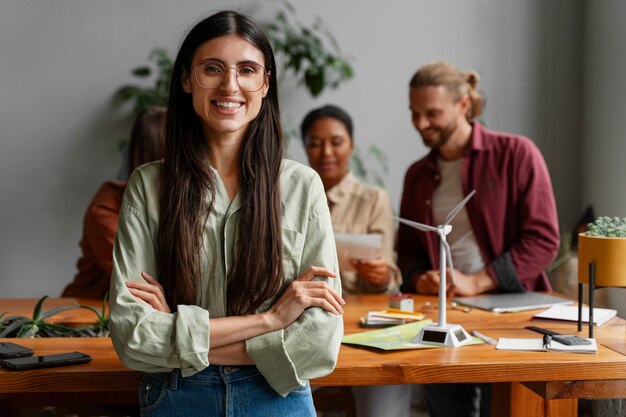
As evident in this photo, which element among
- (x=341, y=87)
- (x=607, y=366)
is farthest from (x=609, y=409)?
(x=341, y=87)

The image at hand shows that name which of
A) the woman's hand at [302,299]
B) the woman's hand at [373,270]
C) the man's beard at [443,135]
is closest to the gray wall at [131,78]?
the man's beard at [443,135]

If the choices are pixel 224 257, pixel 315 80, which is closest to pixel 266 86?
pixel 224 257

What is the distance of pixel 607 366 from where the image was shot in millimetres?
2248

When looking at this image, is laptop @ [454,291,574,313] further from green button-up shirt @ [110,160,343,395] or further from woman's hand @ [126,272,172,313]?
woman's hand @ [126,272,172,313]

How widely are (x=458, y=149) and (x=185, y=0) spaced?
7.12 feet

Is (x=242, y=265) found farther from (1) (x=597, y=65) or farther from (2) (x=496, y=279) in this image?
(1) (x=597, y=65)

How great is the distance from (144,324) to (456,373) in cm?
85

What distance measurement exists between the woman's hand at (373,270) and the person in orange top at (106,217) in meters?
0.91

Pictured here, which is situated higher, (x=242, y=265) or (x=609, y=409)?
(x=242, y=265)

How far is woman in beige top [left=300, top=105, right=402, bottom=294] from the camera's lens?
Result: 3.64m

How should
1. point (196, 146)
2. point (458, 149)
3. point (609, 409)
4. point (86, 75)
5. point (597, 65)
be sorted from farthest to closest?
point (86, 75) → point (597, 65) → point (458, 149) → point (609, 409) → point (196, 146)

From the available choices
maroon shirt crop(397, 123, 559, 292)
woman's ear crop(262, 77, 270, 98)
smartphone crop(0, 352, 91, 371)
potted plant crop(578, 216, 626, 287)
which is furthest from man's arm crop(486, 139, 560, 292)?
smartphone crop(0, 352, 91, 371)

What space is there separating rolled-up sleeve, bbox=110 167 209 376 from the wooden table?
0.31 m

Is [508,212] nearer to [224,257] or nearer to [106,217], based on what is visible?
[106,217]
